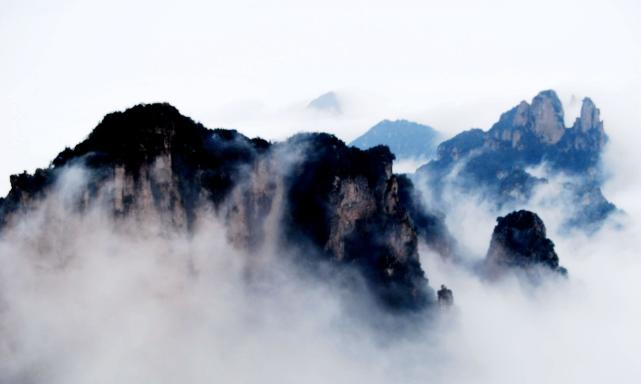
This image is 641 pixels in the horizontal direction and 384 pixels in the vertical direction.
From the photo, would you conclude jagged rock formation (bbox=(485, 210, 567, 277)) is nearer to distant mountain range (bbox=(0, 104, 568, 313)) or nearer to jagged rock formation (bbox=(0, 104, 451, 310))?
distant mountain range (bbox=(0, 104, 568, 313))

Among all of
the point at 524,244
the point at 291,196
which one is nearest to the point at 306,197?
the point at 291,196

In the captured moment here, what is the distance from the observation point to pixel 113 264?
58031 millimetres

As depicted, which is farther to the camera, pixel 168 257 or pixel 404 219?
pixel 404 219

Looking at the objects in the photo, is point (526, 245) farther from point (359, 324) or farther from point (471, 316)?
point (359, 324)

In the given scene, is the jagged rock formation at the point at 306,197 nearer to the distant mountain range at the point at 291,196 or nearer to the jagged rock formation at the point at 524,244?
the distant mountain range at the point at 291,196

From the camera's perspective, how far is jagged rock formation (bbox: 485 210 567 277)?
99438 millimetres

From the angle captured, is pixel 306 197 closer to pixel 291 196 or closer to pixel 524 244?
pixel 291 196

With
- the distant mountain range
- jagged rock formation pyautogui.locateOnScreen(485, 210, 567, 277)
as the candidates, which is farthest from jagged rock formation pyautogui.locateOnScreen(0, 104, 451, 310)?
jagged rock formation pyautogui.locateOnScreen(485, 210, 567, 277)

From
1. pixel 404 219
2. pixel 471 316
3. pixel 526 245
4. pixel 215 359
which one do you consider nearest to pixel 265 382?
A: pixel 215 359

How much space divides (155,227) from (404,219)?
3086cm

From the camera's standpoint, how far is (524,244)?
328 ft

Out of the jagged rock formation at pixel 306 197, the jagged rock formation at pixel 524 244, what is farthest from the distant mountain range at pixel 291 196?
the jagged rock formation at pixel 524 244

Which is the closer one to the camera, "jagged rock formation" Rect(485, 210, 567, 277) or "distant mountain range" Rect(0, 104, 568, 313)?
"distant mountain range" Rect(0, 104, 568, 313)

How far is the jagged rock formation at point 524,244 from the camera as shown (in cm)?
9944
